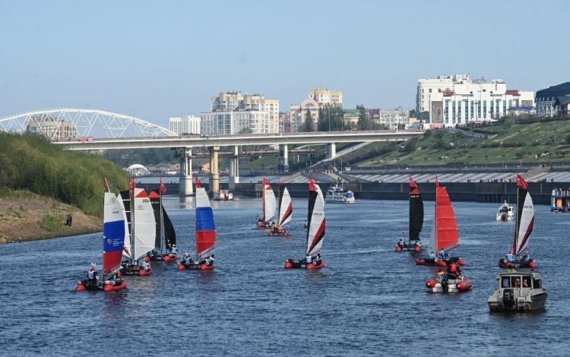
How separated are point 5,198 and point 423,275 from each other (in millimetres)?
64128

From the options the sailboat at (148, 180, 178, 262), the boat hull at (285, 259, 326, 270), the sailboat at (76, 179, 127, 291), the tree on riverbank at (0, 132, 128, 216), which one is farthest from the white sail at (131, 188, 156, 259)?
the tree on riverbank at (0, 132, 128, 216)

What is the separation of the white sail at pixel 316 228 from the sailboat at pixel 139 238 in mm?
10657

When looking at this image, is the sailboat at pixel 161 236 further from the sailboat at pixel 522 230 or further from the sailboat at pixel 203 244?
the sailboat at pixel 522 230

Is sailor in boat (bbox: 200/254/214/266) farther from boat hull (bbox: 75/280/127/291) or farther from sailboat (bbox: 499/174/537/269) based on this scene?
sailboat (bbox: 499/174/537/269)

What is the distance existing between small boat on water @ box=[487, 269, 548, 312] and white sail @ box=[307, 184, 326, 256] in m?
24.1

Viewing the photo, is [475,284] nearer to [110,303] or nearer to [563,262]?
[563,262]

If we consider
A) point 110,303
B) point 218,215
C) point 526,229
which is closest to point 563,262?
point 526,229

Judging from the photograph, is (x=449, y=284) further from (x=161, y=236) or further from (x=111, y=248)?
(x=161, y=236)

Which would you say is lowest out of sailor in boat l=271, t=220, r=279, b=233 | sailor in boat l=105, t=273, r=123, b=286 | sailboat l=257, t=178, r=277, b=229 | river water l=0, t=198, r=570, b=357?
river water l=0, t=198, r=570, b=357

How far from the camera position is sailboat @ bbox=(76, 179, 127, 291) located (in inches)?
3194

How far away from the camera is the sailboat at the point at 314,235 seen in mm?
91875

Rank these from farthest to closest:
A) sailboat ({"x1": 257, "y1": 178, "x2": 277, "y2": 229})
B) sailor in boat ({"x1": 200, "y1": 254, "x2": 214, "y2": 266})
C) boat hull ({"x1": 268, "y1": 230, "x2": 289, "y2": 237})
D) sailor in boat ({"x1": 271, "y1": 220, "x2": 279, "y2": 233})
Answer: sailboat ({"x1": 257, "y1": 178, "x2": 277, "y2": 229}) < sailor in boat ({"x1": 271, "y1": 220, "x2": 279, "y2": 233}) < boat hull ({"x1": 268, "y1": 230, "x2": 289, "y2": 237}) < sailor in boat ({"x1": 200, "y1": 254, "x2": 214, "y2": 266})

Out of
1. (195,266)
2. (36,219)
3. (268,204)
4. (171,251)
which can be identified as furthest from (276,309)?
(268,204)

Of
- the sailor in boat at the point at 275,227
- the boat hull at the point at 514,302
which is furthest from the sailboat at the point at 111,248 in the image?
the sailor in boat at the point at 275,227
